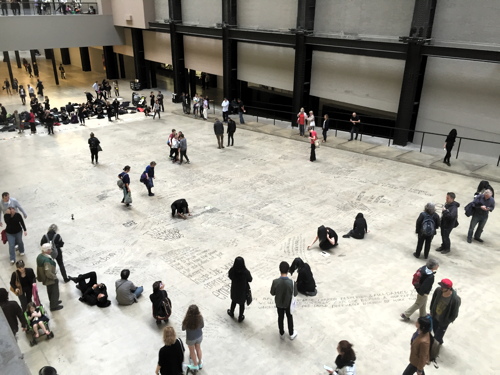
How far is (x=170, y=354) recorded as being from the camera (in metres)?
5.86

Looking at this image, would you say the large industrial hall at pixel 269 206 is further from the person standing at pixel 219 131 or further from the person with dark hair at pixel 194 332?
the person standing at pixel 219 131

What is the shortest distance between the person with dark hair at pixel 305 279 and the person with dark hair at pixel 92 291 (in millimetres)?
4091

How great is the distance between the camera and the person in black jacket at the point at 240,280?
24.4ft

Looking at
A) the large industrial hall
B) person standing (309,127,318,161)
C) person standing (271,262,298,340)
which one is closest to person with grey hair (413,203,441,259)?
the large industrial hall

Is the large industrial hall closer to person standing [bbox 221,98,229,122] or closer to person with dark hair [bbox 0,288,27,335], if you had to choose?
person with dark hair [bbox 0,288,27,335]

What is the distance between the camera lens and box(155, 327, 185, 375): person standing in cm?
579

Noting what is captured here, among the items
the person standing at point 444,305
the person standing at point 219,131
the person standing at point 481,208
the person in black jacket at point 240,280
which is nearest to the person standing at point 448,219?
the person standing at point 481,208

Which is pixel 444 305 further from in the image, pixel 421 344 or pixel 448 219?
pixel 448 219

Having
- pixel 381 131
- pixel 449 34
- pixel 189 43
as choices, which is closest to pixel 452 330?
pixel 449 34

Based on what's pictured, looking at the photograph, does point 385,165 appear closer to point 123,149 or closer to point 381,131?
point 381,131

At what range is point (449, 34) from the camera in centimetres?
1747

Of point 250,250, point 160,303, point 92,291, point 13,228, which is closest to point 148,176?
point 13,228

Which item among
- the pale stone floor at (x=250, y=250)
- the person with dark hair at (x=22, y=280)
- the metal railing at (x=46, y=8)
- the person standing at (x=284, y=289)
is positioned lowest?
the pale stone floor at (x=250, y=250)

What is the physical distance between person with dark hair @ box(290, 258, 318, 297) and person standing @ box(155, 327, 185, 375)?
3.52m
